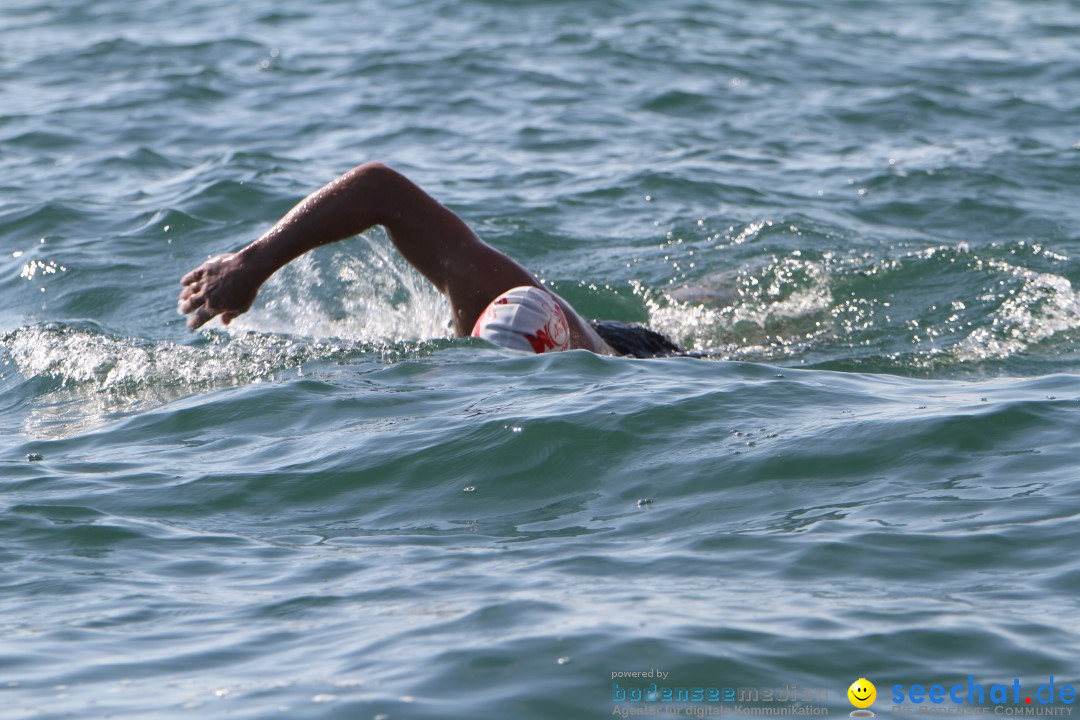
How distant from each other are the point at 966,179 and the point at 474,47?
19.4 ft

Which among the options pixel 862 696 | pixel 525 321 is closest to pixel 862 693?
pixel 862 696

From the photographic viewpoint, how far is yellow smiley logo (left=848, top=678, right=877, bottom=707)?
10.8ft

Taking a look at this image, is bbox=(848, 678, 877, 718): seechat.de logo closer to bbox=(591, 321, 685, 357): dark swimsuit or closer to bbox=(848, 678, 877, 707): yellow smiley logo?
bbox=(848, 678, 877, 707): yellow smiley logo

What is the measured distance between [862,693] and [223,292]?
3312 mm

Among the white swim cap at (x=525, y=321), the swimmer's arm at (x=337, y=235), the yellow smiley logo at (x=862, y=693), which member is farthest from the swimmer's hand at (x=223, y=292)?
the yellow smiley logo at (x=862, y=693)

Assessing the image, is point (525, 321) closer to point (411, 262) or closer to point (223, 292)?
point (411, 262)

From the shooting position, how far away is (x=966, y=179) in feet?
34.6

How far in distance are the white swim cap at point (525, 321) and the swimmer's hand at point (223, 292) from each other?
1.00m

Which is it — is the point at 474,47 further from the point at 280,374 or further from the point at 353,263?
the point at 280,374

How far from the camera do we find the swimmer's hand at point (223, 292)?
18.9 ft

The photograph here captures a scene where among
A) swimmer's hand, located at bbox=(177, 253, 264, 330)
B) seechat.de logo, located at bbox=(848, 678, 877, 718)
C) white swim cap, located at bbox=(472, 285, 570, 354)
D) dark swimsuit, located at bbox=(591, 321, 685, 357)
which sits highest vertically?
swimmer's hand, located at bbox=(177, 253, 264, 330)

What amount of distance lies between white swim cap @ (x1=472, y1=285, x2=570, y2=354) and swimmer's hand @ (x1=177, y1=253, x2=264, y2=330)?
100 cm

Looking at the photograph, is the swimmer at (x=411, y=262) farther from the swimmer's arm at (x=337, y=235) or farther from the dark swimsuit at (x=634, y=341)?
the dark swimsuit at (x=634, y=341)

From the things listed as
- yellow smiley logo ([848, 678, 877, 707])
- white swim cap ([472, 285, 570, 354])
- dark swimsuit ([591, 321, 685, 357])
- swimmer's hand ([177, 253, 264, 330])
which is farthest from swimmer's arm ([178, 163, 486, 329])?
yellow smiley logo ([848, 678, 877, 707])
